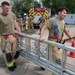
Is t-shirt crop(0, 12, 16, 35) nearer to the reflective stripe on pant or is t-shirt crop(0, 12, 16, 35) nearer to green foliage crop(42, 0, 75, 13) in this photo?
the reflective stripe on pant

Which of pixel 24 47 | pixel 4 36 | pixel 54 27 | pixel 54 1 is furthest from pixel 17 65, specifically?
pixel 54 1

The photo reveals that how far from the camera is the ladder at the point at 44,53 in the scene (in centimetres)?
461

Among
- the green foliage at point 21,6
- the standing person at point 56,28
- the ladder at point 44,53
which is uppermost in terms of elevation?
the standing person at point 56,28

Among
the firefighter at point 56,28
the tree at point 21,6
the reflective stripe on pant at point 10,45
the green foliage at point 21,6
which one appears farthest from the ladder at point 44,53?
the tree at point 21,6

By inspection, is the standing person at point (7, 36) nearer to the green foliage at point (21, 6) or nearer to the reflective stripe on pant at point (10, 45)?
the reflective stripe on pant at point (10, 45)

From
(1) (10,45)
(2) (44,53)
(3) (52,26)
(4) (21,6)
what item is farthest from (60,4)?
(3) (52,26)

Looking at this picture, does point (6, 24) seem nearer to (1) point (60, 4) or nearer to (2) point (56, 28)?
(2) point (56, 28)

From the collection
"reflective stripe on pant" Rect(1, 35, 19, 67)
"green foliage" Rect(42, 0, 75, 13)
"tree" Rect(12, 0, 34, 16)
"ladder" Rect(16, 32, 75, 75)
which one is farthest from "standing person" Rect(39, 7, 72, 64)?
"tree" Rect(12, 0, 34, 16)

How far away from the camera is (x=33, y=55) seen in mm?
5879

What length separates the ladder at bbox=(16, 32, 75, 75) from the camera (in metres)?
4.61

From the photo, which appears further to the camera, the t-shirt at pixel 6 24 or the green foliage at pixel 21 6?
the green foliage at pixel 21 6

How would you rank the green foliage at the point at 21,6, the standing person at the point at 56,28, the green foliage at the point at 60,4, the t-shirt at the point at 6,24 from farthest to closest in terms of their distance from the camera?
the green foliage at the point at 21,6 → the green foliage at the point at 60,4 → the t-shirt at the point at 6,24 → the standing person at the point at 56,28

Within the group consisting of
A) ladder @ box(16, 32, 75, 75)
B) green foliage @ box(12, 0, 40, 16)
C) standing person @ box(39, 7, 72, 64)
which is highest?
standing person @ box(39, 7, 72, 64)

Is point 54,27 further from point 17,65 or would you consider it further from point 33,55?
point 17,65
